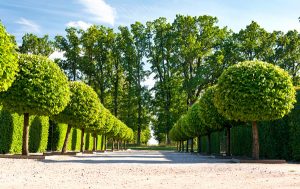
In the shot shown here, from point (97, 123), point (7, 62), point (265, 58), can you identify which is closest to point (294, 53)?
point (265, 58)

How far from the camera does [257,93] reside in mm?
20406

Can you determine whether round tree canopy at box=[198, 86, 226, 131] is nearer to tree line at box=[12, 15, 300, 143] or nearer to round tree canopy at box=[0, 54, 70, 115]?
round tree canopy at box=[0, 54, 70, 115]

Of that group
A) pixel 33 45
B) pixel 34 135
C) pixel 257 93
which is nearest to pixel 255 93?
pixel 257 93

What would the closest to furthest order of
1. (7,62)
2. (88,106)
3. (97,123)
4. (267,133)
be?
(7,62) < (267,133) < (88,106) < (97,123)

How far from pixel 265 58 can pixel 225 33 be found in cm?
940

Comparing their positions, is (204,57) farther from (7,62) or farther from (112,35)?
(7,62)

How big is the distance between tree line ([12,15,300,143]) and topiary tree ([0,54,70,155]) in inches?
1874

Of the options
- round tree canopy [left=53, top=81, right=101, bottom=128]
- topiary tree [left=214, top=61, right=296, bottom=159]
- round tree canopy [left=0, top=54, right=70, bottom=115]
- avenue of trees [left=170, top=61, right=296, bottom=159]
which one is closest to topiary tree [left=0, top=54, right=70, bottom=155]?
round tree canopy [left=0, top=54, right=70, bottom=115]

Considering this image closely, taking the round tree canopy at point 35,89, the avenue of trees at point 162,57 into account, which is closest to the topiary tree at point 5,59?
the round tree canopy at point 35,89

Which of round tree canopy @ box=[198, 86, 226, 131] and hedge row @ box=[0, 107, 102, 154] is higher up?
round tree canopy @ box=[198, 86, 226, 131]

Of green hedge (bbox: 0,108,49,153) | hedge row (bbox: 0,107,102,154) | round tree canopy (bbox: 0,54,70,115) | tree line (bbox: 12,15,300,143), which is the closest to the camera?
round tree canopy (bbox: 0,54,70,115)

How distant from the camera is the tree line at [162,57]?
2657 inches

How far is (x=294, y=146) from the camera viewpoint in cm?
2162

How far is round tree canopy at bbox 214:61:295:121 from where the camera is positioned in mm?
20312
